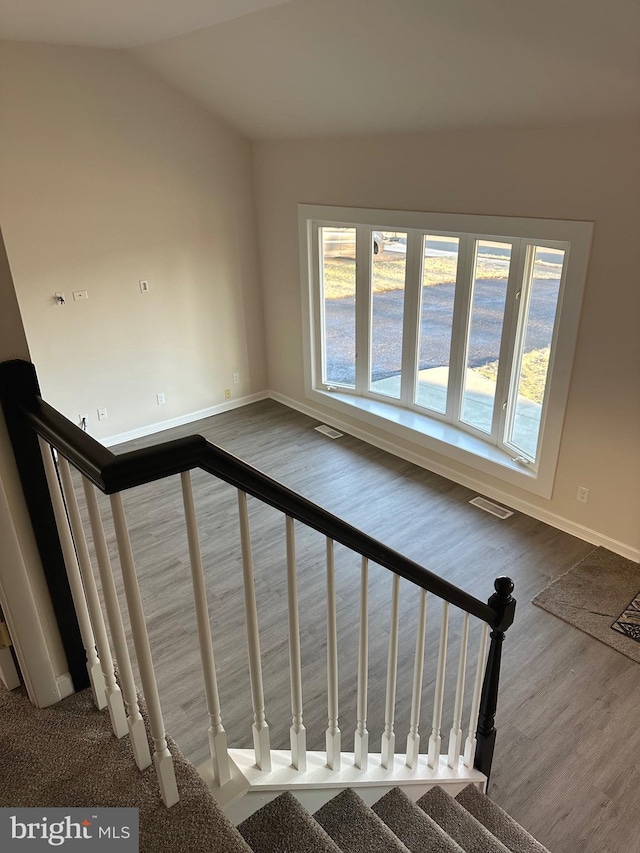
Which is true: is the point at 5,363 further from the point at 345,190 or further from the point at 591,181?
the point at 345,190

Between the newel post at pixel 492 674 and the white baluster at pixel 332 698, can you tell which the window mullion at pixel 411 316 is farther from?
the white baluster at pixel 332 698

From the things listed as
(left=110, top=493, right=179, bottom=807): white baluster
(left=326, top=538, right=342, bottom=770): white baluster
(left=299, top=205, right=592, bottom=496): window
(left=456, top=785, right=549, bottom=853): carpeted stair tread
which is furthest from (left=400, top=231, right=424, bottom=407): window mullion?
(left=110, top=493, right=179, bottom=807): white baluster

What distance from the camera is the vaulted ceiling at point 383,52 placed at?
8.87ft

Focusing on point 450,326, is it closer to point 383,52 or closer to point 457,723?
point 383,52

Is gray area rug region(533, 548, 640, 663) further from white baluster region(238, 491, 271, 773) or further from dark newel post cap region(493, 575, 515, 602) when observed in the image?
white baluster region(238, 491, 271, 773)

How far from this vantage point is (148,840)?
116 cm

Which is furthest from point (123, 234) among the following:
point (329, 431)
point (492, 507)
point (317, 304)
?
point (492, 507)

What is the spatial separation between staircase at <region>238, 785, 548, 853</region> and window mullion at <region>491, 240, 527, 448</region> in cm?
280

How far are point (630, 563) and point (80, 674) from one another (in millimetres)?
3541

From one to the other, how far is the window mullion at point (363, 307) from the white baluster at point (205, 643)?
437 cm

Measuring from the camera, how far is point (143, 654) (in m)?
1.12

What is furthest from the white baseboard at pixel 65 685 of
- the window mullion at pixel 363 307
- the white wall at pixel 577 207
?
the window mullion at pixel 363 307

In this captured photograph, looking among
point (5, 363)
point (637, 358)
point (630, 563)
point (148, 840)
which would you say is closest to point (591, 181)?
point (637, 358)

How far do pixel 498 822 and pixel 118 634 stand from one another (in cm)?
181
